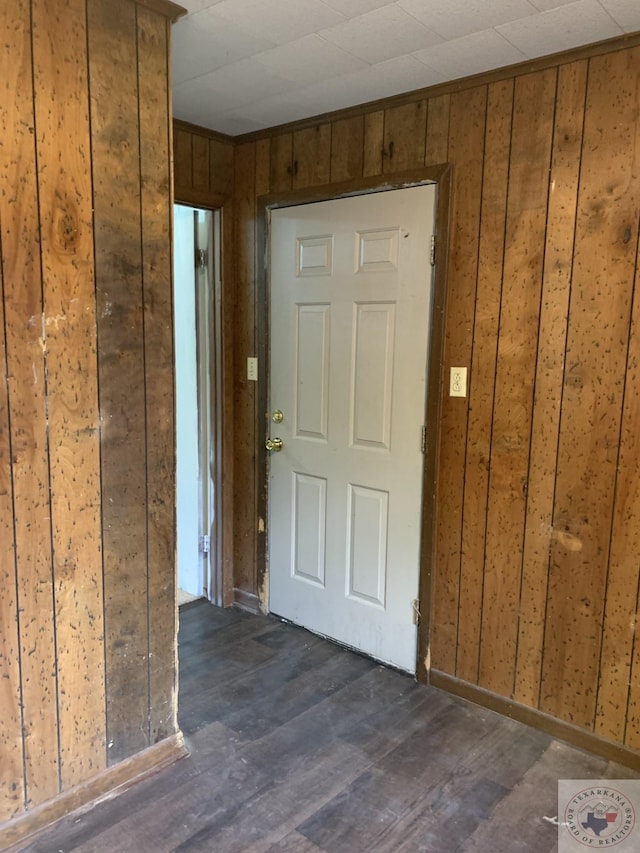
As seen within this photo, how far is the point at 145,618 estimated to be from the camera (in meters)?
1.93

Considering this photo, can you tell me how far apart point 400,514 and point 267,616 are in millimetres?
1019

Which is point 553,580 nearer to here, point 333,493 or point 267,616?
point 333,493

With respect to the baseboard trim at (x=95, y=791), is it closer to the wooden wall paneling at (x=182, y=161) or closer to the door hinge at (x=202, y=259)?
the door hinge at (x=202, y=259)

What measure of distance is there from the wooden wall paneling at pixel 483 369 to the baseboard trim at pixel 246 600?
1.13m

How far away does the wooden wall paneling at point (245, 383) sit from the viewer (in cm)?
296

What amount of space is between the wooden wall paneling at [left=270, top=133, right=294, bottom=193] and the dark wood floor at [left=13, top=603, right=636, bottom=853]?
2.14m

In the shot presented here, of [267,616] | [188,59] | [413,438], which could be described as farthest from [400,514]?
[188,59]

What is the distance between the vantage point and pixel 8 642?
63.9 inches

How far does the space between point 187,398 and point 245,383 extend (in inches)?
14.7

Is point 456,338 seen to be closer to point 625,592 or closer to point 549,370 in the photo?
point 549,370

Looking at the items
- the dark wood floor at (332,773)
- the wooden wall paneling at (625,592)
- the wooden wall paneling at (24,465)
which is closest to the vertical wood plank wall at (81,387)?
the wooden wall paneling at (24,465)

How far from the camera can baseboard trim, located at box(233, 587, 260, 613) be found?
3162mm

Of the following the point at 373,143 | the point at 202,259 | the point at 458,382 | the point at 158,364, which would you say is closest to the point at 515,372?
the point at 458,382

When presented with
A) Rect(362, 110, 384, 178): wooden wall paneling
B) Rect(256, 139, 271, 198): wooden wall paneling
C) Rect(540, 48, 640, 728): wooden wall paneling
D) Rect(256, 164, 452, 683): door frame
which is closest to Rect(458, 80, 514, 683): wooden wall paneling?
Rect(256, 164, 452, 683): door frame
